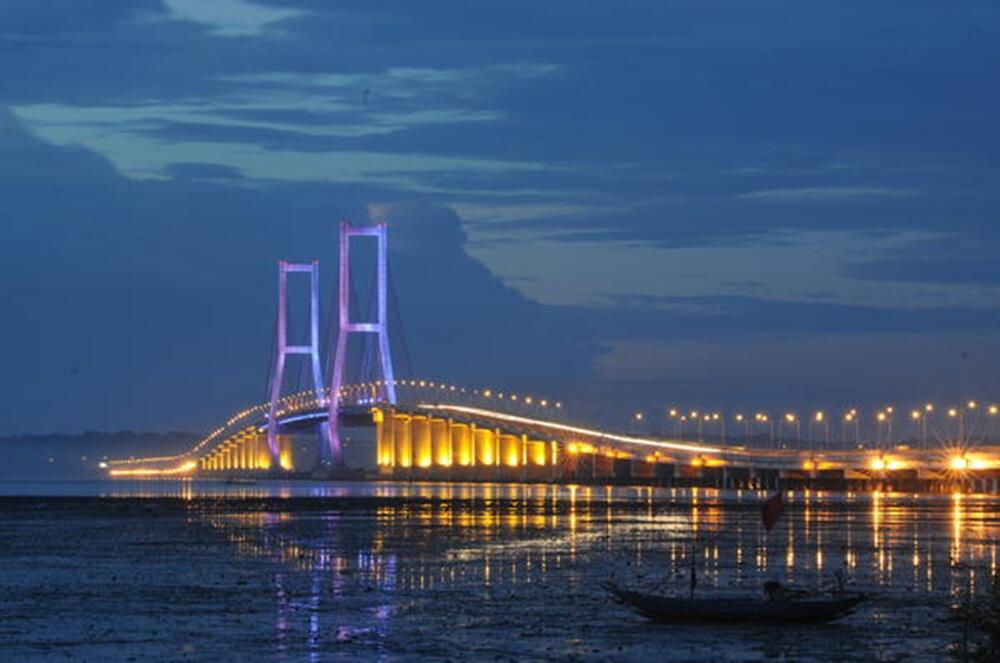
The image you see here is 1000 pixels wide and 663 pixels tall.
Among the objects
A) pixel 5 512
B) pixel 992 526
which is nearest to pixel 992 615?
pixel 992 526

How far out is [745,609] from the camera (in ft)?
100

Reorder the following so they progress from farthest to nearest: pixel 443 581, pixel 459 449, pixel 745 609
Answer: pixel 459 449 → pixel 443 581 → pixel 745 609

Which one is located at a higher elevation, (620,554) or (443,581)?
(620,554)

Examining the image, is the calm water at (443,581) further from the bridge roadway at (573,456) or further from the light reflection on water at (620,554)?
the bridge roadway at (573,456)

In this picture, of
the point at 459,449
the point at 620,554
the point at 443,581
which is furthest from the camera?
the point at 459,449

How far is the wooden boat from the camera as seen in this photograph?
100 ft

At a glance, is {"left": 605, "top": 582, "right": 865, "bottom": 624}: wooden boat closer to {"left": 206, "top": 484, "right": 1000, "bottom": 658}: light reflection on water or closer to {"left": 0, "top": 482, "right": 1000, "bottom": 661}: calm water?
{"left": 0, "top": 482, "right": 1000, "bottom": 661}: calm water

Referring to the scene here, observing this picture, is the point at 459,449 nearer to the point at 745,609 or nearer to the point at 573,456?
the point at 573,456

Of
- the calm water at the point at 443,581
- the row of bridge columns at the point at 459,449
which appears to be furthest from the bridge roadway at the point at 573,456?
the calm water at the point at 443,581

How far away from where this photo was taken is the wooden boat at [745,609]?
30484 mm

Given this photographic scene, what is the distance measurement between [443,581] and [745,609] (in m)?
10.3

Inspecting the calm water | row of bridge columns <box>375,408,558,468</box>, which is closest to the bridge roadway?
row of bridge columns <box>375,408,558,468</box>

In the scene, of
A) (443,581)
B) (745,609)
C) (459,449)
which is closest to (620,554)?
(443,581)

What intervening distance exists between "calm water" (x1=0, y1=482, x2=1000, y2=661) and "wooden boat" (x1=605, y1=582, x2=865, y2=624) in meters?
0.35
